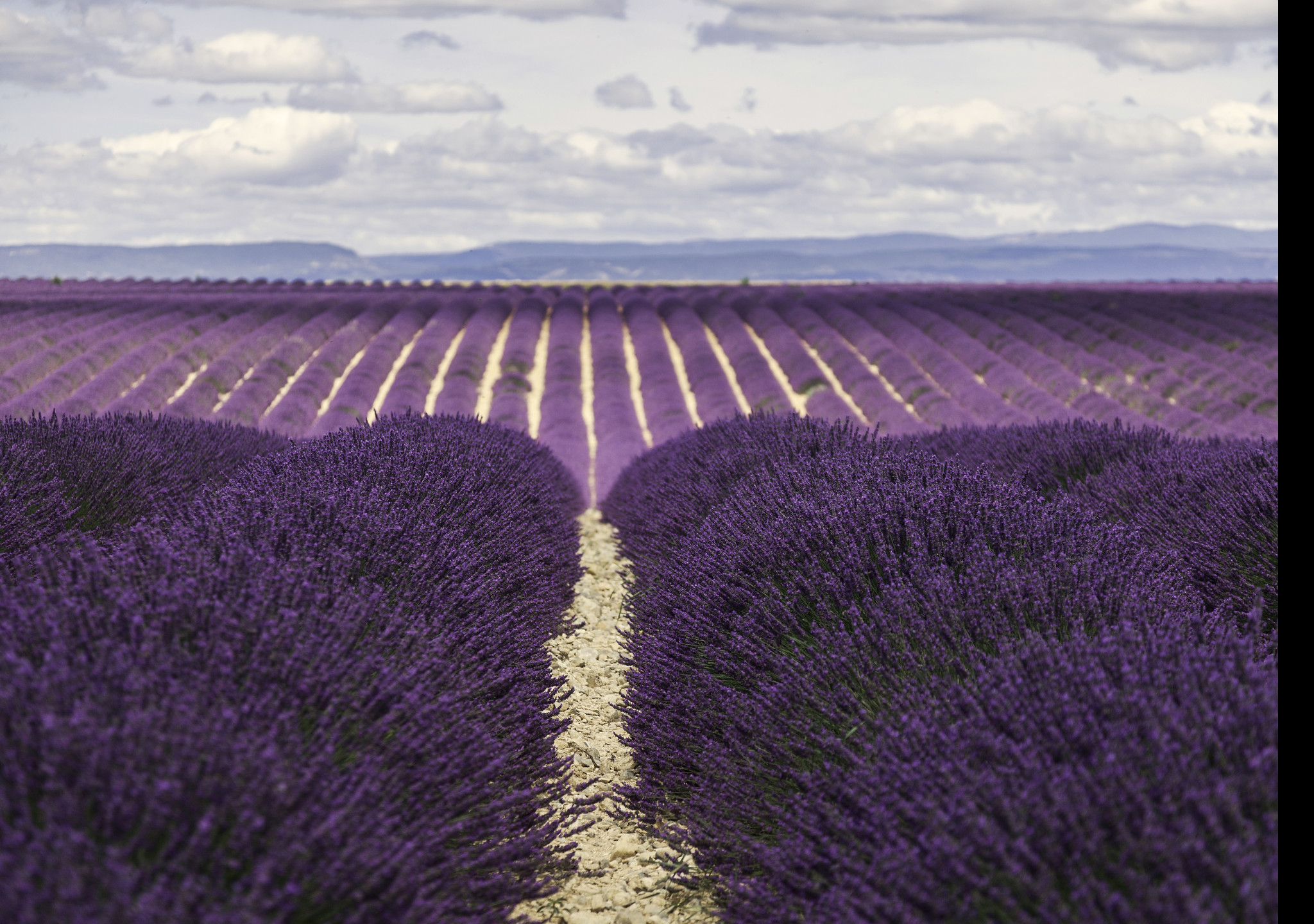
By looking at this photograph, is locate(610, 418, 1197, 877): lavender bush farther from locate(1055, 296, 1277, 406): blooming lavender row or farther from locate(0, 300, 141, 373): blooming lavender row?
locate(0, 300, 141, 373): blooming lavender row

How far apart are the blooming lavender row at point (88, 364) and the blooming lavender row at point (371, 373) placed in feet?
11.1

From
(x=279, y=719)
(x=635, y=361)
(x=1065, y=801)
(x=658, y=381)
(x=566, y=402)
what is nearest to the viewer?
(x=1065, y=801)

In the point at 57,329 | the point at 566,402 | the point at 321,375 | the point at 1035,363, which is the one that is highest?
the point at 57,329

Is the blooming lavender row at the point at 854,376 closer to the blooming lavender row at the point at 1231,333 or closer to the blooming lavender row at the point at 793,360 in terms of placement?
the blooming lavender row at the point at 793,360

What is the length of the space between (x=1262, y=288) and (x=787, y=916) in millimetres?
39573

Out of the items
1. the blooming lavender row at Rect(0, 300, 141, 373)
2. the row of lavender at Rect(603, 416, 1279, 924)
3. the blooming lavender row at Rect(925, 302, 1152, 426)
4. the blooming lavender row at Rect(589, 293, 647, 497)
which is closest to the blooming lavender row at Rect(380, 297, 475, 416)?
the blooming lavender row at Rect(589, 293, 647, 497)

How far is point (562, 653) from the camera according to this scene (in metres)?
5.32

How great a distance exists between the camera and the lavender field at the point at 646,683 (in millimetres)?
1738

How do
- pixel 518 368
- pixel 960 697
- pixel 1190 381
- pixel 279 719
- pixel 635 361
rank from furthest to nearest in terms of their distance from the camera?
pixel 635 361
pixel 518 368
pixel 1190 381
pixel 960 697
pixel 279 719

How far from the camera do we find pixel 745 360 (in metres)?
18.0

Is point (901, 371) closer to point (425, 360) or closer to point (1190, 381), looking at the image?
point (1190, 381)

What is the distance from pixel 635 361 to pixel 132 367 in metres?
8.46

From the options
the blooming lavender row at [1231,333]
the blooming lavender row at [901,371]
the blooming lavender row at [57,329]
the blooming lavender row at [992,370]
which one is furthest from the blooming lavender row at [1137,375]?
the blooming lavender row at [57,329]

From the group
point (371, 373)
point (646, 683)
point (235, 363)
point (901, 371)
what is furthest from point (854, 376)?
point (646, 683)
